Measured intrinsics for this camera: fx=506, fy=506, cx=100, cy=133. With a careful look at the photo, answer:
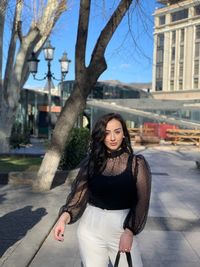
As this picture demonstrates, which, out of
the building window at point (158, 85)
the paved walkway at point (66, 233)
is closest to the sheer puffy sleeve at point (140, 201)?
the paved walkway at point (66, 233)

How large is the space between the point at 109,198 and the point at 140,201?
7.6 inches

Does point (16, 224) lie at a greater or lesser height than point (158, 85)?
lesser

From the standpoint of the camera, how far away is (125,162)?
10.6 ft

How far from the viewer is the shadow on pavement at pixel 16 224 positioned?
599 cm

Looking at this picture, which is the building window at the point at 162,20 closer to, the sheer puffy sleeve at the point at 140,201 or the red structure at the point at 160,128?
the red structure at the point at 160,128

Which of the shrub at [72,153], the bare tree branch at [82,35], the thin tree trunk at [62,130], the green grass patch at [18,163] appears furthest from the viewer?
the shrub at [72,153]

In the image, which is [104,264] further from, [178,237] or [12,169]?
[12,169]

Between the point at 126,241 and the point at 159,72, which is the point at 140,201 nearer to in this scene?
the point at 126,241

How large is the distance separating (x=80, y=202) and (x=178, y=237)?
3.67 meters

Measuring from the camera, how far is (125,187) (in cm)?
315

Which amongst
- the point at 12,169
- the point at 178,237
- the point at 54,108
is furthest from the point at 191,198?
the point at 54,108

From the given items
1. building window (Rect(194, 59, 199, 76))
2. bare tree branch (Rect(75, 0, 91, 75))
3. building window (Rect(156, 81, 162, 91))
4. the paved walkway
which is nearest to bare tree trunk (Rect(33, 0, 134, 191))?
bare tree branch (Rect(75, 0, 91, 75))

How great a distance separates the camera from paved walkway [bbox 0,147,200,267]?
545cm

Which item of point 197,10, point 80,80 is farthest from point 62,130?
point 197,10
